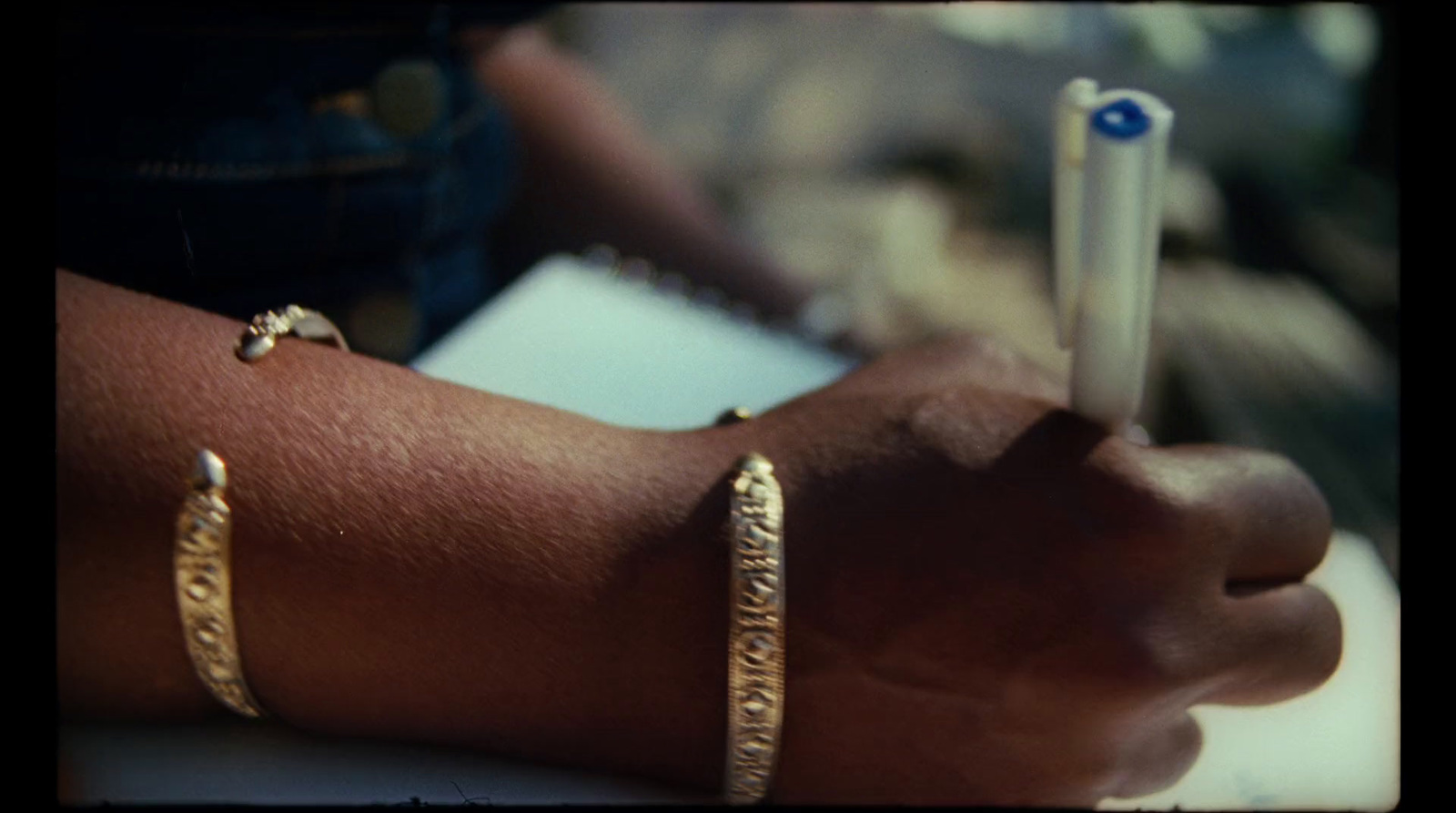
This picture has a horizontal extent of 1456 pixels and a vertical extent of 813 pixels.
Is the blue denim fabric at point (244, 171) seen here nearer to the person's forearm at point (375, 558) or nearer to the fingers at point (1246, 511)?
the person's forearm at point (375, 558)

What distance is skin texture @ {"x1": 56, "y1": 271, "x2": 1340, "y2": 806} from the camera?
350mm

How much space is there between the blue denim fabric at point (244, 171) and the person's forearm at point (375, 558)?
57 mm

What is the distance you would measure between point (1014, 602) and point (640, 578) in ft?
0.37

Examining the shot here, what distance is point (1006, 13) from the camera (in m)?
1.28

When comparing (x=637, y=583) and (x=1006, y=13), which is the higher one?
(x=1006, y=13)

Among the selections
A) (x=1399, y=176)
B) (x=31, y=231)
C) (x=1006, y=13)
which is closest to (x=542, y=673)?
(x=31, y=231)

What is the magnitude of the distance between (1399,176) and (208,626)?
0.54 meters

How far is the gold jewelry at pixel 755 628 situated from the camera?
1.17ft

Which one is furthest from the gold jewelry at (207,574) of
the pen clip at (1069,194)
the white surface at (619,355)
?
the pen clip at (1069,194)

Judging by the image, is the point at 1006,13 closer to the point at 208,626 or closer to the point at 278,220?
the point at 278,220

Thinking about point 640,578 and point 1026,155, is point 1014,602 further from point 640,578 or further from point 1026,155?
point 1026,155

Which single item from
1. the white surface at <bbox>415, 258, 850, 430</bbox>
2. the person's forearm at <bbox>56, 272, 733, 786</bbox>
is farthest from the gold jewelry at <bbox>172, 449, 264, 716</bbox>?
the white surface at <bbox>415, 258, 850, 430</bbox>

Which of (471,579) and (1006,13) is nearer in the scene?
(471,579)

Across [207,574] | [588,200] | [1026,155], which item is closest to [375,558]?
[207,574]
